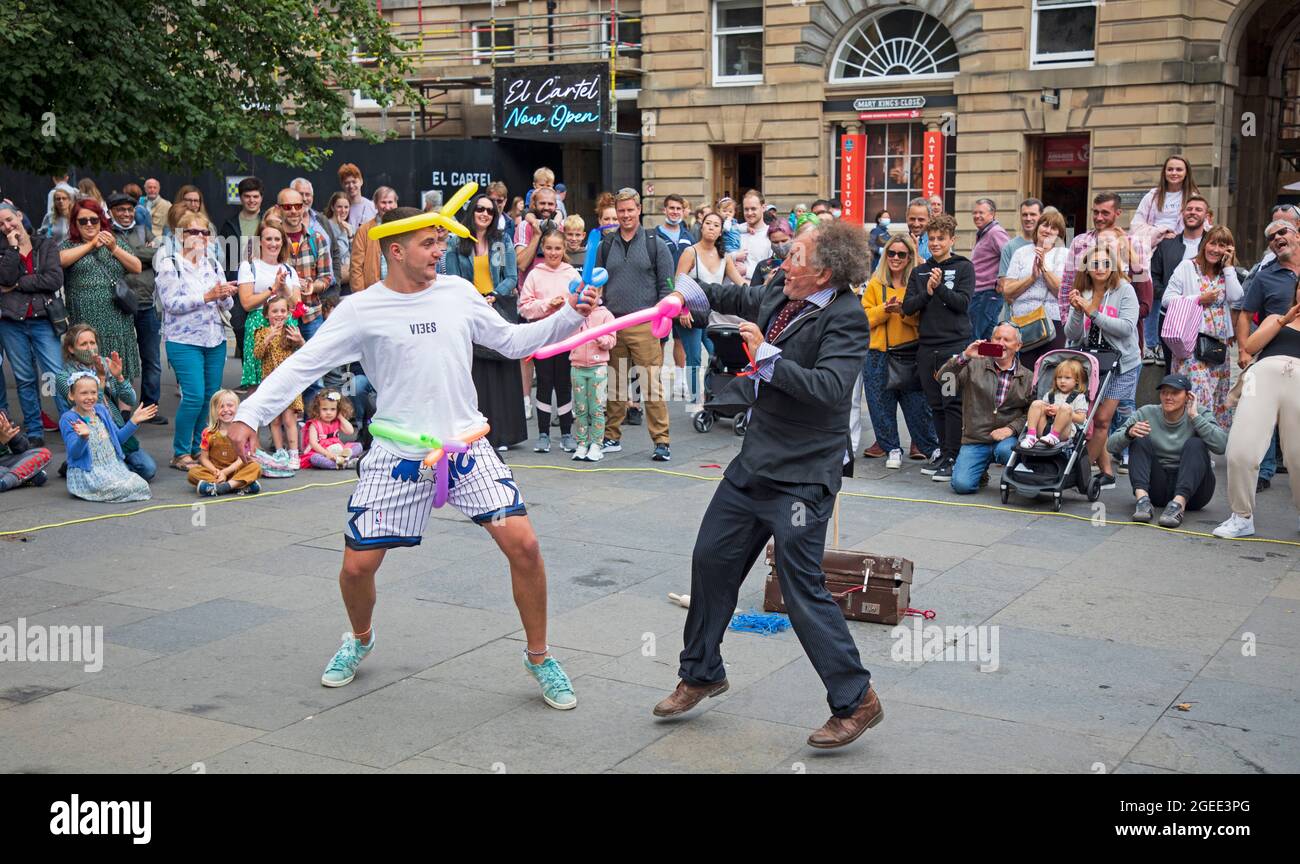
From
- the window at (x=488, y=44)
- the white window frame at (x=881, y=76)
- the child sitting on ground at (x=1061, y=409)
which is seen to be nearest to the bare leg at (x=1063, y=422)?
the child sitting on ground at (x=1061, y=409)

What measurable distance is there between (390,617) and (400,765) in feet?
6.60

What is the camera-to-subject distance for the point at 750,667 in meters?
6.39

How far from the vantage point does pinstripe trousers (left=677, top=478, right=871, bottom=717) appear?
209 inches

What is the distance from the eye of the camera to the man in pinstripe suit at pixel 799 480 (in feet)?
17.4

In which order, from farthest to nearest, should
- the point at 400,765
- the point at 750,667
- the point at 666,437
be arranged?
the point at 666,437 < the point at 750,667 < the point at 400,765

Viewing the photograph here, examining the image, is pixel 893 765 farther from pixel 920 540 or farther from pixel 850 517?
pixel 850 517

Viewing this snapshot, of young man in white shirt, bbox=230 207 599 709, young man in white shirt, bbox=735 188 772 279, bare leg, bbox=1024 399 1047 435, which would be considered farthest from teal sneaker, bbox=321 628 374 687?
young man in white shirt, bbox=735 188 772 279

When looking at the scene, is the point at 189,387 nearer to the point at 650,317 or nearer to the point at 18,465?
the point at 18,465

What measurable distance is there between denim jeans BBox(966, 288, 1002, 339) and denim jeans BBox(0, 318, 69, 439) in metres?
8.39

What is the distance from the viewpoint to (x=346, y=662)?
A: 19.9 ft

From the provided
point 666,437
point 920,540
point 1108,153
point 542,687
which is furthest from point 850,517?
point 1108,153

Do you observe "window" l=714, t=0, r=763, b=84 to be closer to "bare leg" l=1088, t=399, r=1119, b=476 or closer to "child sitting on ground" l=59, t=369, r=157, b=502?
"bare leg" l=1088, t=399, r=1119, b=476

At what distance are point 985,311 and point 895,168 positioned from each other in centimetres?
1518

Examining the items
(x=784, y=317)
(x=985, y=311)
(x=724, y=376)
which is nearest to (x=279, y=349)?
(x=724, y=376)
